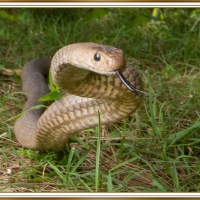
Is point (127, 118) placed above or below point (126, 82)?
below

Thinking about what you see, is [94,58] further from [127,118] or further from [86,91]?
[127,118]

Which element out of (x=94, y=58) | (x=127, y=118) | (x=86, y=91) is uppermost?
(x=94, y=58)

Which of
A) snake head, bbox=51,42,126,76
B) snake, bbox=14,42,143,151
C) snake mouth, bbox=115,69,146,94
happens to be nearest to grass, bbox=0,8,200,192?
snake, bbox=14,42,143,151

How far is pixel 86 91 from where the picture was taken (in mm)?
2564

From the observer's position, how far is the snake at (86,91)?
7.63ft

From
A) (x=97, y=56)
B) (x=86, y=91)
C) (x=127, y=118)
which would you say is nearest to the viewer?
(x=97, y=56)

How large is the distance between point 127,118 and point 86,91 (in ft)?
3.28

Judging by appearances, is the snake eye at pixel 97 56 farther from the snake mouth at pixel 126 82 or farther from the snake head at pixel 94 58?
the snake mouth at pixel 126 82

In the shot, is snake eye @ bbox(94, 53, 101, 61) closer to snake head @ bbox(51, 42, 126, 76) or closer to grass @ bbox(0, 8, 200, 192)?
snake head @ bbox(51, 42, 126, 76)

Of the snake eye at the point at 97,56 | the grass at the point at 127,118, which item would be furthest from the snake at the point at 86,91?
the grass at the point at 127,118

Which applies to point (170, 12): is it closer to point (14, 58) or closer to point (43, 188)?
point (14, 58)

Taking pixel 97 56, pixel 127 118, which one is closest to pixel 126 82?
pixel 97 56

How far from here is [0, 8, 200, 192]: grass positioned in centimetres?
281

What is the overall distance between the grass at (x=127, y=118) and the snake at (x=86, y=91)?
0.42ft
